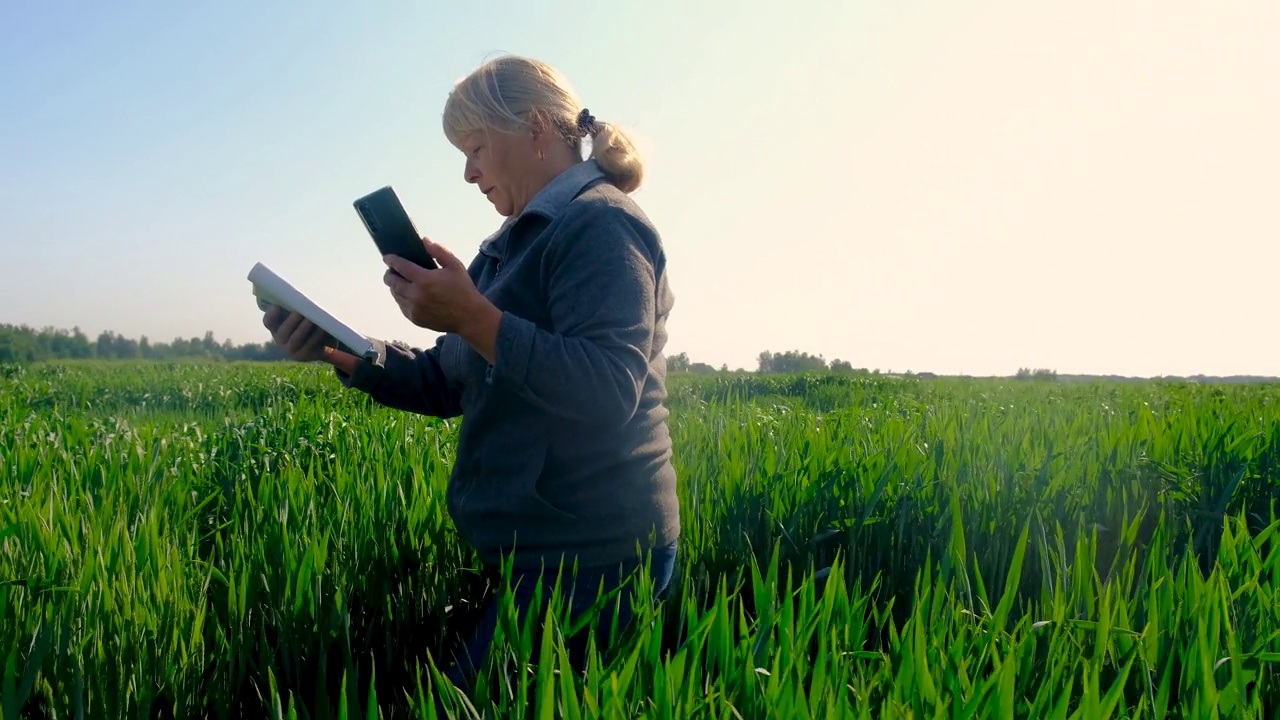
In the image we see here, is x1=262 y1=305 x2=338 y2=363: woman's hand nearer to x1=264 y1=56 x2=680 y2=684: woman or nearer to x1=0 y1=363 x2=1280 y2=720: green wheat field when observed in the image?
x1=264 y1=56 x2=680 y2=684: woman

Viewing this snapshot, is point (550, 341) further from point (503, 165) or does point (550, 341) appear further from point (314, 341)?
point (314, 341)

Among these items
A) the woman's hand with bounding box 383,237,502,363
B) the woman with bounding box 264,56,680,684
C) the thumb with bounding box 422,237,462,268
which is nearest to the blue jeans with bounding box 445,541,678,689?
the woman with bounding box 264,56,680,684

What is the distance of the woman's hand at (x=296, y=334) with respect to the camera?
2209 mm

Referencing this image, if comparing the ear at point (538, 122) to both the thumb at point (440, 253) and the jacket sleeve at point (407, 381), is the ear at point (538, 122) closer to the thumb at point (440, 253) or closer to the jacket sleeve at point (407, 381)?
the thumb at point (440, 253)

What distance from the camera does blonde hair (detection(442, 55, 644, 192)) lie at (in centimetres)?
204

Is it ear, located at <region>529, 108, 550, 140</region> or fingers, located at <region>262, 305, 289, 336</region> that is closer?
ear, located at <region>529, 108, 550, 140</region>

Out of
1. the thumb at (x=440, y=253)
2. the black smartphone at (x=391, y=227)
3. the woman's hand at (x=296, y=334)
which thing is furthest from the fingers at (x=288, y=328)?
the thumb at (x=440, y=253)

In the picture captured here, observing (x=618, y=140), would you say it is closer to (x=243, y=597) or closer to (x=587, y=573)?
(x=587, y=573)

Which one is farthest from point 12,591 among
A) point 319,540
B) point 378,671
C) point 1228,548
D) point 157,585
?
point 1228,548

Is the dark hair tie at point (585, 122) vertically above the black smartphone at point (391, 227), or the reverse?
the dark hair tie at point (585, 122)

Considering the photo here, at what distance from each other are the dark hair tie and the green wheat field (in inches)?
44.1

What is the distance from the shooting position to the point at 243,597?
193 centimetres

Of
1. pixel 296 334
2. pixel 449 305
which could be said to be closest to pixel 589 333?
pixel 449 305

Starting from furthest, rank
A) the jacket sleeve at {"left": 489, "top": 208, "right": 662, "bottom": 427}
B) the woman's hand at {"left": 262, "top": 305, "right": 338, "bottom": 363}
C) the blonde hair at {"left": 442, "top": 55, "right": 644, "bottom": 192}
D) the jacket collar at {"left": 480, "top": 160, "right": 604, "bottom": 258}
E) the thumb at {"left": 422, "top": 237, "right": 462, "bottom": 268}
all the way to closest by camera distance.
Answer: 1. the woman's hand at {"left": 262, "top": 305, "right": 338, "bottom": 363}
2. the blonde hair at {"left": 442, "top": 55, "right": 644, "bottom": 192}
3. the jacket collar at {"left": 480, "top": 160, "right": 604, "bottom": 258}
4. the thumb at {"left": 422, "top": 237, "right": 462, "bottom": 268}
5. the jacket sleeve at {"left": 489, "top": 208, "right": 662, "bottom": 427}
